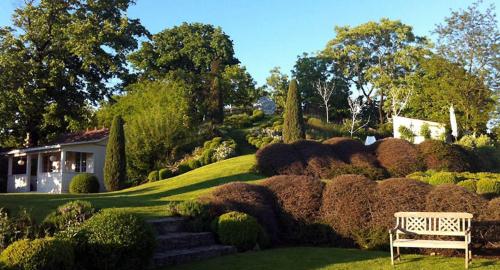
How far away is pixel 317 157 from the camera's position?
18391 mm

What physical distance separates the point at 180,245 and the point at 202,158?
1622 cm

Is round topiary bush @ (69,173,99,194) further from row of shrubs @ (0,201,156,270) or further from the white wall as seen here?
the white wall

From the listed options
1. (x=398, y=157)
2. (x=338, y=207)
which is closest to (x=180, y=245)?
(x=338, y=207)

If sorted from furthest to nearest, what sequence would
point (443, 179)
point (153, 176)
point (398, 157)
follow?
point (153, 176), point (398, 157), point (443, 179)

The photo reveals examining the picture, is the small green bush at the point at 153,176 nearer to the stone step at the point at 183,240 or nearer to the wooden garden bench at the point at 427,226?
the stone step at the point at 183,240

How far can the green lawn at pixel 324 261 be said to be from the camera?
8508 mm

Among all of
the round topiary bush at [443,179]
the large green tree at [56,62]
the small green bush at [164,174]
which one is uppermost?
the large green tree at [56,62]

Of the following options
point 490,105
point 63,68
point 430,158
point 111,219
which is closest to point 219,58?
point 63,68

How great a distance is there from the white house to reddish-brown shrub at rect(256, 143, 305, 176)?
493 inches

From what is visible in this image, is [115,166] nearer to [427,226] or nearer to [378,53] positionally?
[427,226]

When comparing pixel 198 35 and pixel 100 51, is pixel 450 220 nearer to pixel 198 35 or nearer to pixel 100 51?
pixel 100 51

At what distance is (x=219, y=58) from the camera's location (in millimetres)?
47031

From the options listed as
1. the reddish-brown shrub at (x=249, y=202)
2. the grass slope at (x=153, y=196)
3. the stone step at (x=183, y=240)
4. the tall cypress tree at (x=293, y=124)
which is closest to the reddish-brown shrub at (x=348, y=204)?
the reddish-brown shrub at (x=249, y=202)

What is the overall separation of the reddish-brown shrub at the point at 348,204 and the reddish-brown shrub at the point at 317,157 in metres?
6.47
